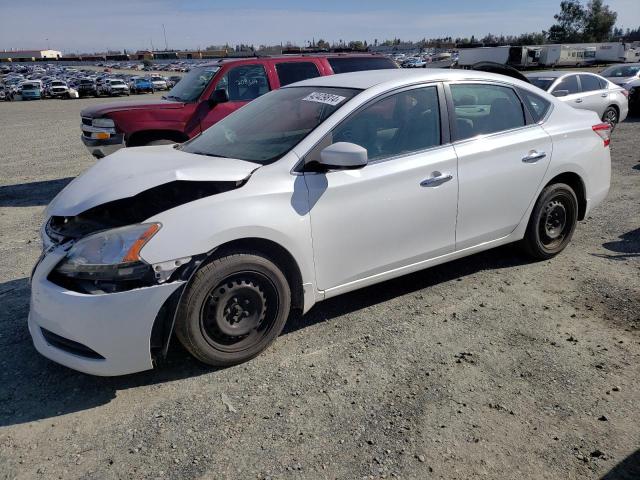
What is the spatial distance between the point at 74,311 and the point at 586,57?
69.2 metres

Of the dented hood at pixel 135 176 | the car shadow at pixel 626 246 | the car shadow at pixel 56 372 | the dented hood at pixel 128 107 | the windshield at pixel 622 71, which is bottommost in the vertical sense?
the car shadow at pixel 626 246

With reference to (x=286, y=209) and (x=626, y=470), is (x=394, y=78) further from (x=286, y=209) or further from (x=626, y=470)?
(x=626, y=470)

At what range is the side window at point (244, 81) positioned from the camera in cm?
774

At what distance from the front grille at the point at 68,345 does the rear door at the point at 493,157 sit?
275 cm

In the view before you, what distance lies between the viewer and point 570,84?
1216cm

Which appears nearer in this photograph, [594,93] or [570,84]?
[570,84]

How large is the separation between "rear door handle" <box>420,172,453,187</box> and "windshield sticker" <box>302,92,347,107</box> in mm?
858

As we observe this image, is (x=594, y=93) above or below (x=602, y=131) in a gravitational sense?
below

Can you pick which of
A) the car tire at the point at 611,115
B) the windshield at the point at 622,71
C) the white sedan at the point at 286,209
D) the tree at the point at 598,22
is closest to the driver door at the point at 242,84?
the white sedan at the point at 286,209

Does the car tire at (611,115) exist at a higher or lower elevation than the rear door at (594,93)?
lower

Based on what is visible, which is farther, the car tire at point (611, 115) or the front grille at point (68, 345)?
the car tire at point (611, 115)

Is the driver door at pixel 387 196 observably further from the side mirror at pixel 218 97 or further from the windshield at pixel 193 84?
the windshield at pixel 193 84

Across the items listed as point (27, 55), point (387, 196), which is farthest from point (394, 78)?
point (27, 55)

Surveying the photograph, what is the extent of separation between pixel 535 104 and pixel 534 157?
56 centimetres
